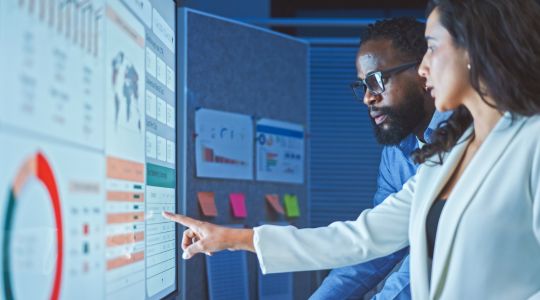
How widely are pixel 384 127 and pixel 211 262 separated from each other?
23.3 inches

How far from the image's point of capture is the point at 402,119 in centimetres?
178

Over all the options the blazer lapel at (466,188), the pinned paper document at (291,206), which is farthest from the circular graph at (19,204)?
the pinned paper document at (291,206)

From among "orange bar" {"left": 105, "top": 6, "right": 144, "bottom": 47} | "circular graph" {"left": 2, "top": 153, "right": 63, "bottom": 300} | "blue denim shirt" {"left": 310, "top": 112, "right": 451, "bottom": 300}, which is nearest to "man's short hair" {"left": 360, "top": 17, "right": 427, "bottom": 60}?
"blue denim shirt" {"left": 310, "top": 112, "right": 451, "bottom": 300}

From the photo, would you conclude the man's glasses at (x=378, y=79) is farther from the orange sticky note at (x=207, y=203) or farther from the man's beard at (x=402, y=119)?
the orange sticky note at (x=207, y=203)

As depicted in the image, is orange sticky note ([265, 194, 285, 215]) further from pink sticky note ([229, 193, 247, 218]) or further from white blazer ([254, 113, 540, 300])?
white blazer ([254, 113, 540, 300])

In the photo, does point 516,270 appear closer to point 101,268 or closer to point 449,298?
point 449,298

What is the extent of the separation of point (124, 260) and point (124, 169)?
133mm

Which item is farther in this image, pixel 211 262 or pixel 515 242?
pixel 211 262

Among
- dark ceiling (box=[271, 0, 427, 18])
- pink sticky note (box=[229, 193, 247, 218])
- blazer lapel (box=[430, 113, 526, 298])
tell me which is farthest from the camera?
dark ceiling (box=[271, 0, 427, 18])

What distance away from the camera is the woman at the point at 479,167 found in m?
1.08

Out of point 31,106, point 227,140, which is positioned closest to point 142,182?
point 31,106

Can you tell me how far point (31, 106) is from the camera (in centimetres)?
72

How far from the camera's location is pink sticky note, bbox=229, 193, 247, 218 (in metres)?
2.09

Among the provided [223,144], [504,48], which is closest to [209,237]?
[504,48]
